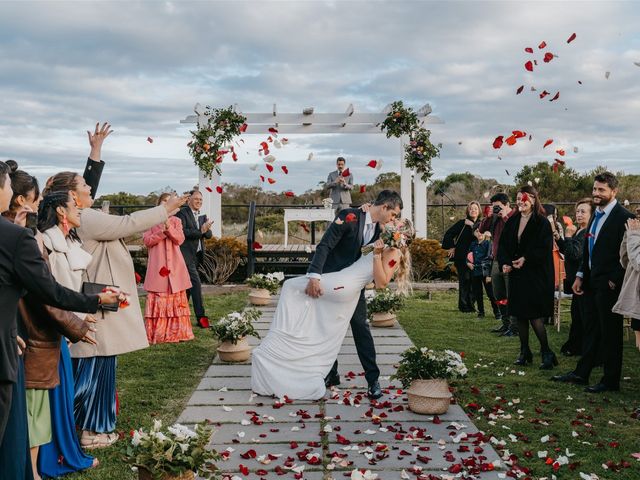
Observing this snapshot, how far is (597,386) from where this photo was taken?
669 cm

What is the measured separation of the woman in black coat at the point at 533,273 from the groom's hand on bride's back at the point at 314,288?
2.51m

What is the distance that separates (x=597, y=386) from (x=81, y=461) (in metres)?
4.85

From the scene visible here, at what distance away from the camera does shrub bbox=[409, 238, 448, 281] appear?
632 inches

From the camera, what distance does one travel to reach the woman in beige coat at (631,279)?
6012 mm

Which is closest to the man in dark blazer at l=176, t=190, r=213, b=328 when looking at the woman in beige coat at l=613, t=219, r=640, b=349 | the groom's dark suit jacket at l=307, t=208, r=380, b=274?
the groom's dark suit jacket at l=307, t=208, r=380, b=274

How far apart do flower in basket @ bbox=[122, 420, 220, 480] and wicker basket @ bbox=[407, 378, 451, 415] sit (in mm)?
2471

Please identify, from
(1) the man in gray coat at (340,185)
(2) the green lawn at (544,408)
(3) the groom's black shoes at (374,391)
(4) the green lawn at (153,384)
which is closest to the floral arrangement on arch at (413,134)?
(1) the man in gray coat at (340,185)

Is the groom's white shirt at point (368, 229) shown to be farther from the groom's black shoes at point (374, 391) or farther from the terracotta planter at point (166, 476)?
the terracotta planter at point (166, 476)

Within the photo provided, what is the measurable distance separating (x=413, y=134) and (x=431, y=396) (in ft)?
40.4

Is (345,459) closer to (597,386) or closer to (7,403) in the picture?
(7,403)

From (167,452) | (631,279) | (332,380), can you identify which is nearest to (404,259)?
(332,380)

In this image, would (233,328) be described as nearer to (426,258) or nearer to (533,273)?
(533,273)

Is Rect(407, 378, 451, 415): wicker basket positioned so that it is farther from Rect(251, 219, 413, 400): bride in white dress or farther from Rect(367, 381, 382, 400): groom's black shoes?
Rect(251, 219, 413, 400): bride in white dress

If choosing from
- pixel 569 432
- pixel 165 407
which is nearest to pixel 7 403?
pixel 165 407
